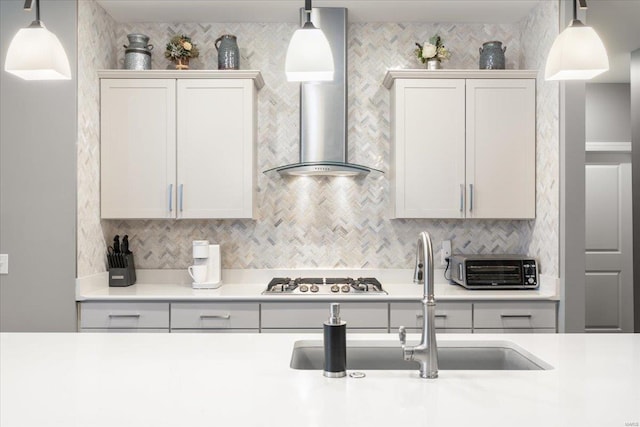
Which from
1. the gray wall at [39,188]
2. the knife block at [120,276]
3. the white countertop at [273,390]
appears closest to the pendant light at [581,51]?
the white countertop at [273,390]

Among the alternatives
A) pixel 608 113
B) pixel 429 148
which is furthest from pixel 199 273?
pixel 608 113

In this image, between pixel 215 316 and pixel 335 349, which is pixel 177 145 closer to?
pixel 215 316

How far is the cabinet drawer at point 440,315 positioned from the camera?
3078mm

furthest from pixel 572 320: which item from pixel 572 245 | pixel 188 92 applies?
pixel 188 92

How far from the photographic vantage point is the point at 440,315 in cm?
308

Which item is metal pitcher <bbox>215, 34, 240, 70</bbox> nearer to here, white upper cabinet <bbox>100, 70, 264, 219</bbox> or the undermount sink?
white upper cabinet <bbox>100, 70, 264, 219</bbox>

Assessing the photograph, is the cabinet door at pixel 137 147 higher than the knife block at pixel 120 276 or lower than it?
higher

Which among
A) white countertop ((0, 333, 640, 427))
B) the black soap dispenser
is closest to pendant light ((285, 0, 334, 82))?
the black soap dispenser

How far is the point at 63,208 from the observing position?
10.1 feet

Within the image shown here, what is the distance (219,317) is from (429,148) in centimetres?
166

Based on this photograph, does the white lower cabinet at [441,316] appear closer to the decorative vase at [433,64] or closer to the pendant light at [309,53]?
the decorative vase at [433,64]

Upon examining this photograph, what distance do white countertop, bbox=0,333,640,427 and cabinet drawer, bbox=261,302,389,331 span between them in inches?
51.2

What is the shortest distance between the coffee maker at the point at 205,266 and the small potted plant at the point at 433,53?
1834 mm

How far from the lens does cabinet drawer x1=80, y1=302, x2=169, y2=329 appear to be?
3084mm
